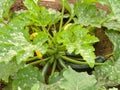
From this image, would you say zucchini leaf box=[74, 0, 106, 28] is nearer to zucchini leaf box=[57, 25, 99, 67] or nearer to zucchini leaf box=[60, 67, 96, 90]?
zucchini leaf box=[57, 25, 99, 67]

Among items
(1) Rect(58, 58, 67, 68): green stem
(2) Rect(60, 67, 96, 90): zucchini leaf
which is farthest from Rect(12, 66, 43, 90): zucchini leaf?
(2) Rect(60, 67, 96, 90): zucchini leaf

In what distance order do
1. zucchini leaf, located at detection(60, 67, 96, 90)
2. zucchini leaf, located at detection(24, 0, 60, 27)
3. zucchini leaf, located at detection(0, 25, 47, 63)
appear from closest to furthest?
zucchini leaf, located at detection(60, 67, 96, 90) → zucchini leaf, located at detection(0, 25, 47, 63) → zucchini leaf, located at detection(24, 0, 60, 27)

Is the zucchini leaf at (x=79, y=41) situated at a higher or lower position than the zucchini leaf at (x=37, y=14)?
lower

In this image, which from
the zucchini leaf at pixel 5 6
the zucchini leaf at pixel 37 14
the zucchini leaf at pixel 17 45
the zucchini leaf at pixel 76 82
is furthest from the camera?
the zucchini leaf at pixel 5 6

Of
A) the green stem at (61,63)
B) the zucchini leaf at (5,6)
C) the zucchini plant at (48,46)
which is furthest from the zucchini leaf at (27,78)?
the zucchini leaf at (5,6)

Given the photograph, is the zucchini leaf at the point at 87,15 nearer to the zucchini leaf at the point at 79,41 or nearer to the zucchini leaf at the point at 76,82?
the zucchini leaf at the point at 79,41

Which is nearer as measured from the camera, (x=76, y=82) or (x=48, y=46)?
(x=76, y=82)

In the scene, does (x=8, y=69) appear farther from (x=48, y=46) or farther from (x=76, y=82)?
(x=76, y=82)

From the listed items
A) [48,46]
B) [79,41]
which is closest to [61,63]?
[48,46]

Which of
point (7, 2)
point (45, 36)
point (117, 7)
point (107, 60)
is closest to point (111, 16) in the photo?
point (117, 7)
